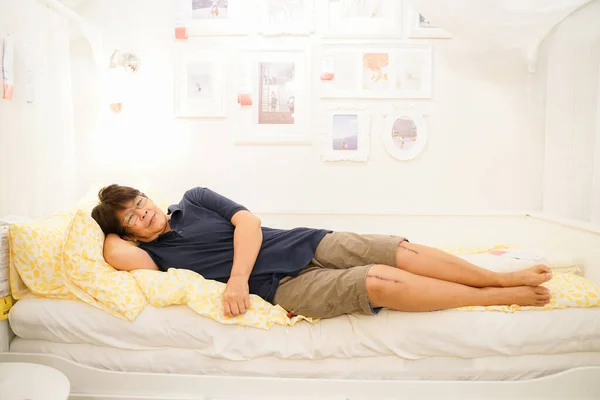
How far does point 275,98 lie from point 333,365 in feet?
5.22

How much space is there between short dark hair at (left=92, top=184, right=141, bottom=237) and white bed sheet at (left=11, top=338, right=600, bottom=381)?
45cm

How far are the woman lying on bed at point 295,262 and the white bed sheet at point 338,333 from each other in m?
0.06

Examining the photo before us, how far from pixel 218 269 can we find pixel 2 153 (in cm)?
99

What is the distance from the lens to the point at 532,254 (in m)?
1.97

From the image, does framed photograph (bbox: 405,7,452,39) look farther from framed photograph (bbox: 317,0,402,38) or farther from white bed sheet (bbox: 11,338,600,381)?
white bed sheet (bbox: 11,338,600,381)

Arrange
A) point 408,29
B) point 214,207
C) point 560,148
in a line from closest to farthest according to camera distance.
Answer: point 214,207
point 560,148
point 408,29

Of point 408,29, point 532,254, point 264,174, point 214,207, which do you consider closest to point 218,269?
point 214,207

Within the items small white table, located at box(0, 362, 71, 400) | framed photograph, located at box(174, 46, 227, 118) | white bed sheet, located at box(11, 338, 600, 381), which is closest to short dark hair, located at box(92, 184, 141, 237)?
white bed sheet, located at box(11, 338, 600, 381)

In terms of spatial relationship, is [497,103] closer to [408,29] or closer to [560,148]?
[560,148]

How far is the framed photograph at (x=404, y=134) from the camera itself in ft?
8.71

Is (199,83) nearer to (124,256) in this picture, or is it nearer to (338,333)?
(124,256)

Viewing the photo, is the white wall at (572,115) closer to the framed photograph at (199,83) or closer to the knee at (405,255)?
the knee at (405,255)

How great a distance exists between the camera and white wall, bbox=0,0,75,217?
1.91 m

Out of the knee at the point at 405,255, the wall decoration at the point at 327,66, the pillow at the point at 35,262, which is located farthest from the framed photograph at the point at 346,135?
the pillow at the point at 35,262
